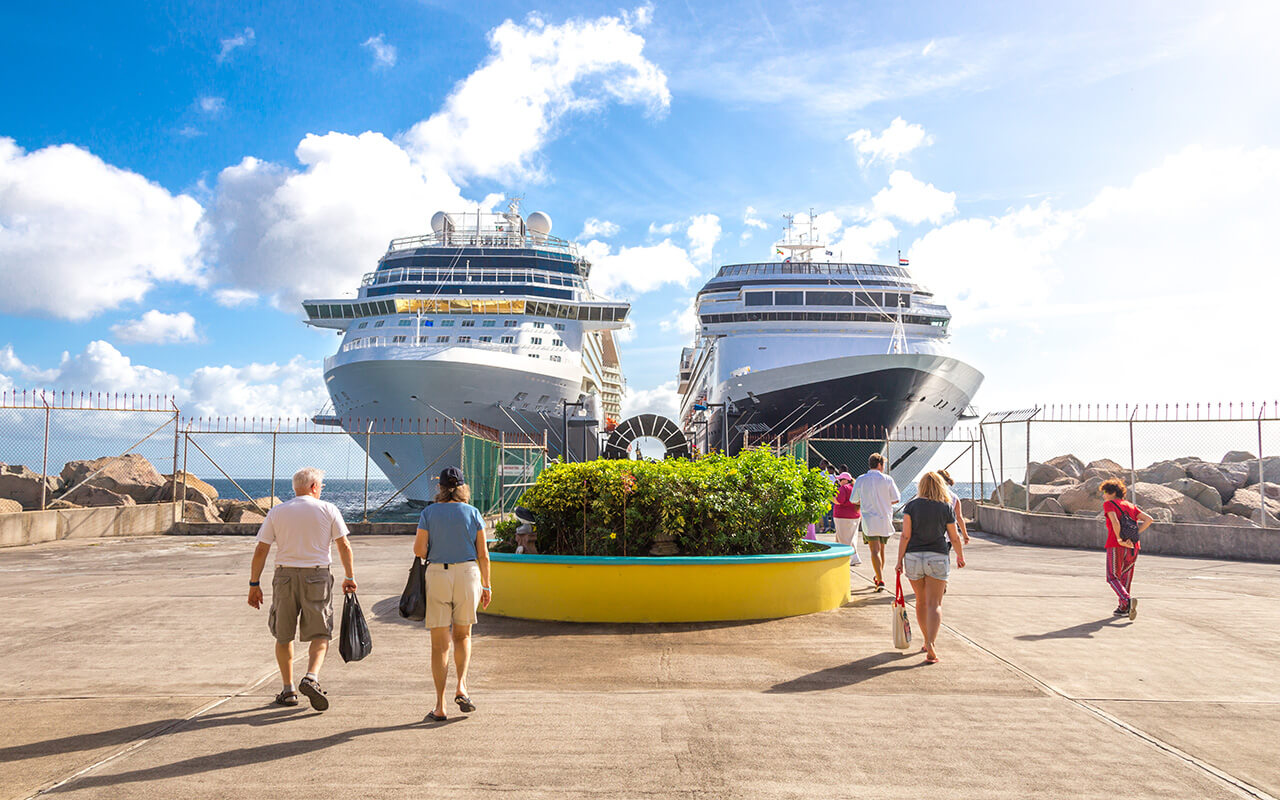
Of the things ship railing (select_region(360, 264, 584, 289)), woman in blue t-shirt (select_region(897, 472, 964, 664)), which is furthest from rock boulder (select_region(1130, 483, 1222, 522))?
ship railing (select_region(360, 264, 584, 289))

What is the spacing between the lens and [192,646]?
21.3 ft

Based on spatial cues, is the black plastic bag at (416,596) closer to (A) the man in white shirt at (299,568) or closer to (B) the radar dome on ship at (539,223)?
(A) the man in white shirt at (299,568)

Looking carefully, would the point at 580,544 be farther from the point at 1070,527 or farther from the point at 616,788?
the point at 1070,527

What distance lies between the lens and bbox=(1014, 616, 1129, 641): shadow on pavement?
6.72 m

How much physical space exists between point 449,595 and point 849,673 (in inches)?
112

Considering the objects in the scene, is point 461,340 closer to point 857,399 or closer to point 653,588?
point 857,399

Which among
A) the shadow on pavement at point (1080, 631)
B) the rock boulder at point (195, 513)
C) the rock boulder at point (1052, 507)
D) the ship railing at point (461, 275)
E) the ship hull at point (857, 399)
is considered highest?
the ship railing at point (461, 275)

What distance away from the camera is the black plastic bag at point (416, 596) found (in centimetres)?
473

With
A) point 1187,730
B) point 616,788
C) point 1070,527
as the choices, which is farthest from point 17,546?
point 1070,527

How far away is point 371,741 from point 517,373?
90.7 feet

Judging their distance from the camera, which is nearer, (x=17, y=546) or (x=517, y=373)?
(x=17, y=546)

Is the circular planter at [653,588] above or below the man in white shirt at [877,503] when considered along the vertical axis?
below

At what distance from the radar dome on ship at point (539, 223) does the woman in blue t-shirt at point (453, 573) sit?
142 feet

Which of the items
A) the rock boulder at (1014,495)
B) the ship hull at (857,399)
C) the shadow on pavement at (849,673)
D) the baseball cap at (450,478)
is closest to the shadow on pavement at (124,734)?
the baseball cap at (450,478)
